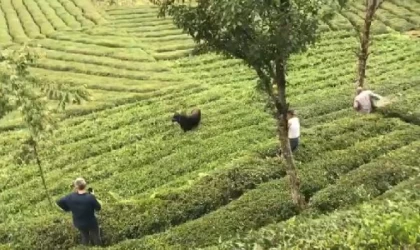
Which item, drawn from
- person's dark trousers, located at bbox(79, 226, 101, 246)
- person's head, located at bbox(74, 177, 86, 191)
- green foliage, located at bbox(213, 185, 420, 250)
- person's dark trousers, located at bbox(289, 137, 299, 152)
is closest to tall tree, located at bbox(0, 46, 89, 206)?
person's head, located at bbox(74, 177, 86, 191)

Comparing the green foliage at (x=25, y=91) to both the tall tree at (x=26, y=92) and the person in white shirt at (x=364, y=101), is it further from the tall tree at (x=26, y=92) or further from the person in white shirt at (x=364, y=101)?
the person in white shirt at (x=364, y=101)

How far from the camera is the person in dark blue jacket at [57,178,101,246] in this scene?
1429 centimetres

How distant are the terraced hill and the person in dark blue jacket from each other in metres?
1.06

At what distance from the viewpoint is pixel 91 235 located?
15.3 m

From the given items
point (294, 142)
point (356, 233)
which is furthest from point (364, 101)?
point (356, 233)

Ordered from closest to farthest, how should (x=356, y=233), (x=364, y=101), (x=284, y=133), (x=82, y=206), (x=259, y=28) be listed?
(x=356, y=233) → (x=259, y=28) → (x=82, y=206) → (x=284, y=133) → (x=364, y=101)

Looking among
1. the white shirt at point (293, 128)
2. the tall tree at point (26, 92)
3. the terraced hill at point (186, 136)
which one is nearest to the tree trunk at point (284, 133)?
the terraced hill at point (186, 136)

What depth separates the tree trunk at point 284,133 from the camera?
14195 millimetres

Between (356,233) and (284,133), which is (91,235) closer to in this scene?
(284,133)

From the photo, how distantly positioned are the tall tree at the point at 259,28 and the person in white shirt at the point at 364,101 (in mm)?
8674

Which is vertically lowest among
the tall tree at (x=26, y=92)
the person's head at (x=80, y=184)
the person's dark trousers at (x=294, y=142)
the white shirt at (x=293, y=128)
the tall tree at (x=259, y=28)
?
the person's dark trousers at (x=294, y=142)

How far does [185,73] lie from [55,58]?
25.4ft

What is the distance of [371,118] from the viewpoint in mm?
22344

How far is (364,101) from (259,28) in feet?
34.5
